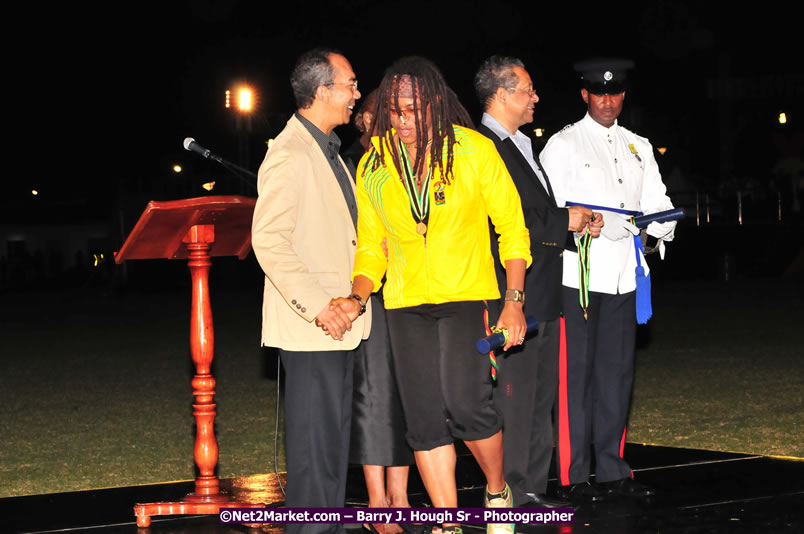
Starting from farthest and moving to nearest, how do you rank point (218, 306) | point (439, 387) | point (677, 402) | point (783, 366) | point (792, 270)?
point (792, 270) → point (218, 306) → point (783, 366) → point (677, 402) → point (439, 387)

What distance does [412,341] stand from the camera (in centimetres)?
419

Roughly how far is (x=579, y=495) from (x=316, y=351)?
1.66 meters

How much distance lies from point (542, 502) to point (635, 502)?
442 millimetres

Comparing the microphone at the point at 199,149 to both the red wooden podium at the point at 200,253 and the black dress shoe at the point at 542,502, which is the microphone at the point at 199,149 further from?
the black dress shoe at the point at 542,502

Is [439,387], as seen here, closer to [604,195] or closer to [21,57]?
[604,195]

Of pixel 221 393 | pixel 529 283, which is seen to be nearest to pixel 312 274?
pixel 529 283

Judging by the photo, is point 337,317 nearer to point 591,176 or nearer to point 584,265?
point 584,265

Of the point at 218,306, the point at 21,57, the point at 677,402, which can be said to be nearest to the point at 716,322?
the point at 677,402

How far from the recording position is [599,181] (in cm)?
545

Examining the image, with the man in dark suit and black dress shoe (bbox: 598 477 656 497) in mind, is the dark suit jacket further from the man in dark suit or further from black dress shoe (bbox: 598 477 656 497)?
black dress shoe (bbox: 598 477 656 497)

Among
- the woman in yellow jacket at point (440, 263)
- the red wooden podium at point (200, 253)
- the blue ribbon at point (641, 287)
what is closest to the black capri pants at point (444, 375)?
the woman in yellow jacket at point (440, 263)

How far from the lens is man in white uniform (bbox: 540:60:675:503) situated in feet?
17.9

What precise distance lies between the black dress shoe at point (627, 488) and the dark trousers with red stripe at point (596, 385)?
0.34 feet

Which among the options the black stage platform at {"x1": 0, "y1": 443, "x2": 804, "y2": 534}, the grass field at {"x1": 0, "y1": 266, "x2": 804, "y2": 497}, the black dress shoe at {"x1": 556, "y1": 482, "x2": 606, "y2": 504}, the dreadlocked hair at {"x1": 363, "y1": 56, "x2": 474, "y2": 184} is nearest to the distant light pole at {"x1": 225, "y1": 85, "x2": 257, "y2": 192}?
the grass field at {"x1": 0, "y1": 266, "x2": 804, "y2": 497}
